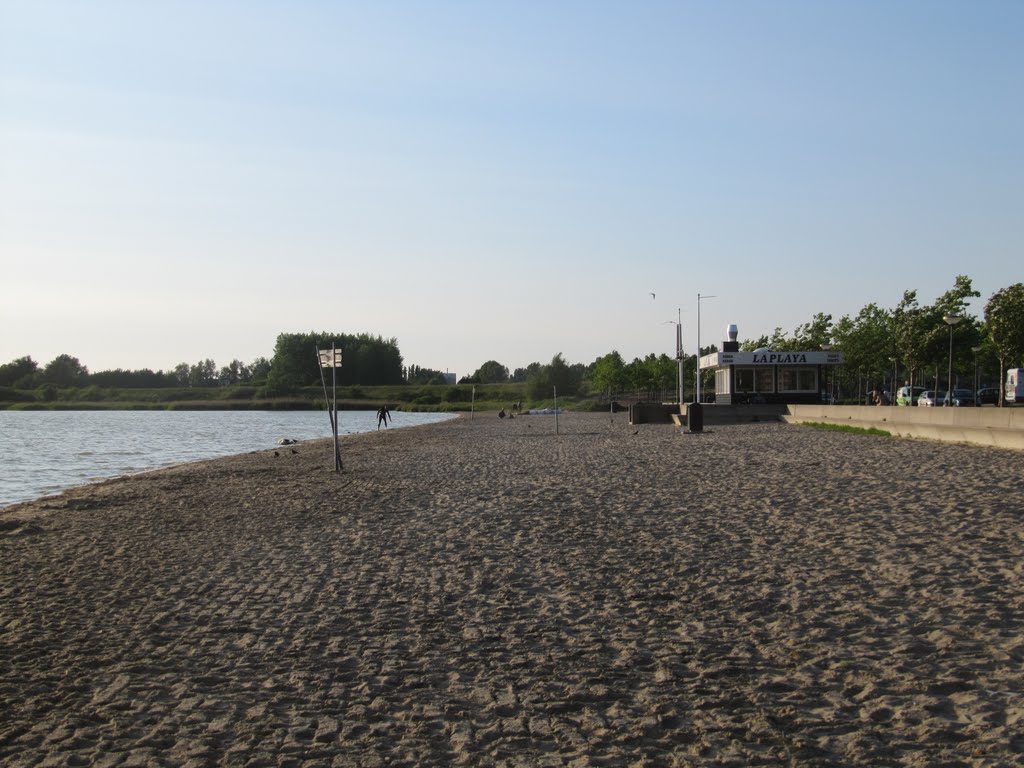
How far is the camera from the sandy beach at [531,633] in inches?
191

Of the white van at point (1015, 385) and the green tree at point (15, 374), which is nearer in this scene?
the white van at point (1015, 385)

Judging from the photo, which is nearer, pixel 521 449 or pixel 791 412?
pixel 521 449

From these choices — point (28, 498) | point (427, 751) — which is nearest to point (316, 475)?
point (28, 498)

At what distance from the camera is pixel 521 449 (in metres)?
29.2

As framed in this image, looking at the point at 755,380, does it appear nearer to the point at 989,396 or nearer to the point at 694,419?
the point at 694,419

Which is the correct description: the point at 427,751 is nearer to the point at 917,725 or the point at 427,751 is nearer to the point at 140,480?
the point at 917,725

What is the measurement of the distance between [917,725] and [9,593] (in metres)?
8.17

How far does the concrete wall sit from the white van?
26.7 m

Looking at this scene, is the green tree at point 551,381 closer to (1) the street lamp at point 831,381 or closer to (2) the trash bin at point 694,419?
(1) the street lamp at point 831,381

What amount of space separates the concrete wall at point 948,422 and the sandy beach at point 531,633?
28.3ft

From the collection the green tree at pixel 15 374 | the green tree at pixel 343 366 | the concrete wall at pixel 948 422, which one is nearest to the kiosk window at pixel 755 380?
the concrete wall at pixel 948 422

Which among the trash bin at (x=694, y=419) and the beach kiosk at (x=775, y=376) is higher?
the beach kiosk at (x=775, y=376)

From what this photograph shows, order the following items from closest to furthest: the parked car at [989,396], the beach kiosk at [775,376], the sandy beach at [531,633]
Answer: the sandy beach at [531,633], the beach kiosk at [775,376], the parked car at [989,396]

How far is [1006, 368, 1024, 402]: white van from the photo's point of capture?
57062 mm
